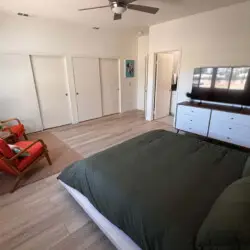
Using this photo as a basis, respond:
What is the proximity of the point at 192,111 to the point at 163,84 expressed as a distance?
1.80m

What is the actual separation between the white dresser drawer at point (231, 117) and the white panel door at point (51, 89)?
379cm

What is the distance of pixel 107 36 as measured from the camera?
16.6 ft

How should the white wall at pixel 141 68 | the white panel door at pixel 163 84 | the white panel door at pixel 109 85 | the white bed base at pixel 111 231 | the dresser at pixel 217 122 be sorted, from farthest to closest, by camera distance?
the white wall at pixel 141 68
the white panel door at pixel 109 85
the white panel door at pixel 163 84
the dresser at pixel 217 122
the white bed base at pixel 111 231

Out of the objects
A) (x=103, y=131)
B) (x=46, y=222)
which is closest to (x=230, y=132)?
(x=103, y=131)

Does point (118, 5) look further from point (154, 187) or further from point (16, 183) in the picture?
point (16, 183)

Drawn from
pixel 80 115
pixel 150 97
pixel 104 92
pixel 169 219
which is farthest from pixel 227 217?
pixel 104 92

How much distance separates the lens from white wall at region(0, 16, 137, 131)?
143 inches

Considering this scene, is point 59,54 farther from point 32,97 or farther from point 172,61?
point 172,61

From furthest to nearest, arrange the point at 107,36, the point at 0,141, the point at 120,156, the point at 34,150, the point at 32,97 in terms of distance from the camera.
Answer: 1. the point at 107,36
2. the point at 32,97
3. the point at 34,150
4. the point at 0,141
5. the point at 120,156

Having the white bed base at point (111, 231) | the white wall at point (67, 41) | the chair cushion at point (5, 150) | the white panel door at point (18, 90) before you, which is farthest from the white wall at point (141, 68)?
the white bed base at point (111, 231)

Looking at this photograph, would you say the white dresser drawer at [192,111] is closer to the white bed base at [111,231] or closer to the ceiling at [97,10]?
the ceiling at [97,10]

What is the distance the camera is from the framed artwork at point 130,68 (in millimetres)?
5843

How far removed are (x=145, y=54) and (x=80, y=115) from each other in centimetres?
308

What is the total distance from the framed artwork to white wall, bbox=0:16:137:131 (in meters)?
0.16
